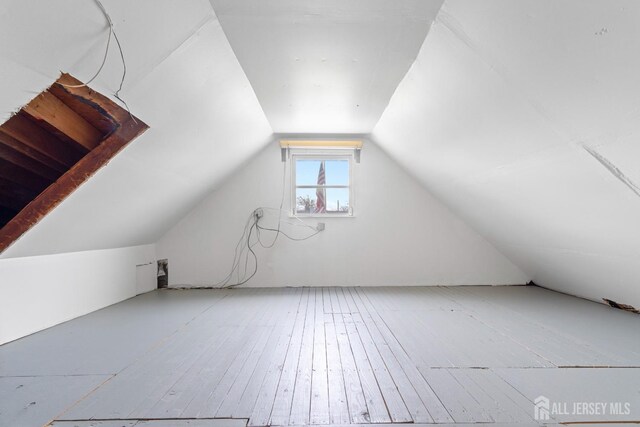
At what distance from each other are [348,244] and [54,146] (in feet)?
10.5

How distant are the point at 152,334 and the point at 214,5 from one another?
2307 millimetres

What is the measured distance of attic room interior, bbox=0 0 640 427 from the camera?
1.31m

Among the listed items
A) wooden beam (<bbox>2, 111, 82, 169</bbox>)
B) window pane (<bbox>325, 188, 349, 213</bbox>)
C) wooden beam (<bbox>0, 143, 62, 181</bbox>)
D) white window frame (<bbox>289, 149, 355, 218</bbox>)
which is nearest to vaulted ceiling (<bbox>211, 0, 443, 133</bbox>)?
white window frame (<bbox>289, 149, 355, 218</bbox>)

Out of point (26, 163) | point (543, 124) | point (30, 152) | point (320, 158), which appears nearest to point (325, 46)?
point (543, 124)

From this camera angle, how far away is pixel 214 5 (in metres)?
1.61

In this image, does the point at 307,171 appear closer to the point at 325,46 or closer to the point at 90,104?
the point at 325,46

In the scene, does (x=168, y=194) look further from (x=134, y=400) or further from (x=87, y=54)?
(x=134, y=400)

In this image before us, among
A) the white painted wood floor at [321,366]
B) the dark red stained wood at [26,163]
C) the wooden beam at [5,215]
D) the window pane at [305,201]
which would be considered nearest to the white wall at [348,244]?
the window pane at [305,201]

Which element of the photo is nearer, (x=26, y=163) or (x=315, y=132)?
(x=26, y=163)

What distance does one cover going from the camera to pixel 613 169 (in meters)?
1.70

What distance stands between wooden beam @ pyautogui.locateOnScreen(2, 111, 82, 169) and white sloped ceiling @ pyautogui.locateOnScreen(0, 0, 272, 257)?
27 centimetres

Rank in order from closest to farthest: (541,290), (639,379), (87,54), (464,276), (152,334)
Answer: (87,54), (639,379), (152,334), (541,290), (464,276)

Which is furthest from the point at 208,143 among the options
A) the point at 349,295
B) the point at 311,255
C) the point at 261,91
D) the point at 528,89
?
the point at 528,89

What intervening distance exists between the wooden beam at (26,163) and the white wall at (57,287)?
669 millimetres
